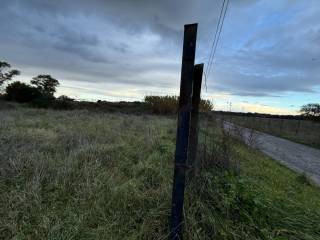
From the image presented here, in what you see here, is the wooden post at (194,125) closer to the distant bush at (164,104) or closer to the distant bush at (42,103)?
the distant bush at (164,104)

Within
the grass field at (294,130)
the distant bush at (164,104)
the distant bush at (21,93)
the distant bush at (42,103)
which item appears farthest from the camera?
the distant bush at (21,93)

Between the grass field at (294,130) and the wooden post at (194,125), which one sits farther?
the grass field at (294,130)

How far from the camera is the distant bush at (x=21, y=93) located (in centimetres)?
2698

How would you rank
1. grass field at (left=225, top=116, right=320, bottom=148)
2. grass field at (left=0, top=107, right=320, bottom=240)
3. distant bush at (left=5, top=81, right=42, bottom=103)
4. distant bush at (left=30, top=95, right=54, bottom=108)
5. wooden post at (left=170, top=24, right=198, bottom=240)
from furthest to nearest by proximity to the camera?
distant bush at (left=5, top=81, right=42, bottom=103) < distant bush at (left=30, top=95, right=54, bottom=108) < grass field at (left=225, top=116, right=320, bottom=148) < grass field at (left=0, top=107, right=320, bottom=240) < wooden post at (left=170, top=24, right=198, bottom=240)

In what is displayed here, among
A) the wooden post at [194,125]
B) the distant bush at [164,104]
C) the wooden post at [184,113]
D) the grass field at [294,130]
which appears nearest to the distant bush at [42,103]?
the distant bush at [164,104]

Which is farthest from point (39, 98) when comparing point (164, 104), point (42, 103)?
point (164, 104)

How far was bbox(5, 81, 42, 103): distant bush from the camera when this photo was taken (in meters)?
27.0

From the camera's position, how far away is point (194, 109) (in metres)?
3.66

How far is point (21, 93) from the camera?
27.0m

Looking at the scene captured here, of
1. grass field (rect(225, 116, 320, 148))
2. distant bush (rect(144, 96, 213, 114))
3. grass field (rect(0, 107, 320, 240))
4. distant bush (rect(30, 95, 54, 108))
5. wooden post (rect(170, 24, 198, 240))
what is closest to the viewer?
wooden post (rect(170, 24, 198, 240))

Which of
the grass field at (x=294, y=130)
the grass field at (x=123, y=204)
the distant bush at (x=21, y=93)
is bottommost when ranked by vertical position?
the grass field at (x=294, y=130)

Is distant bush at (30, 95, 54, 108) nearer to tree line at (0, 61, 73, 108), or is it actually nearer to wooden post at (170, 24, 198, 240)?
tree line at (0, 61, 73, 108)

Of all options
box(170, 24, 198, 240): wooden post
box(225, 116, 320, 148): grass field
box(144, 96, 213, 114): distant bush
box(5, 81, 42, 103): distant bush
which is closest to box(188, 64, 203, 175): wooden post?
box(170, 24, 198, 240): wooden post

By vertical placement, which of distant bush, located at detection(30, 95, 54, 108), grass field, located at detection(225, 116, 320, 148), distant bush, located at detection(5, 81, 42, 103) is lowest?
grass field, located at detection(225, 116, 320, 148)
